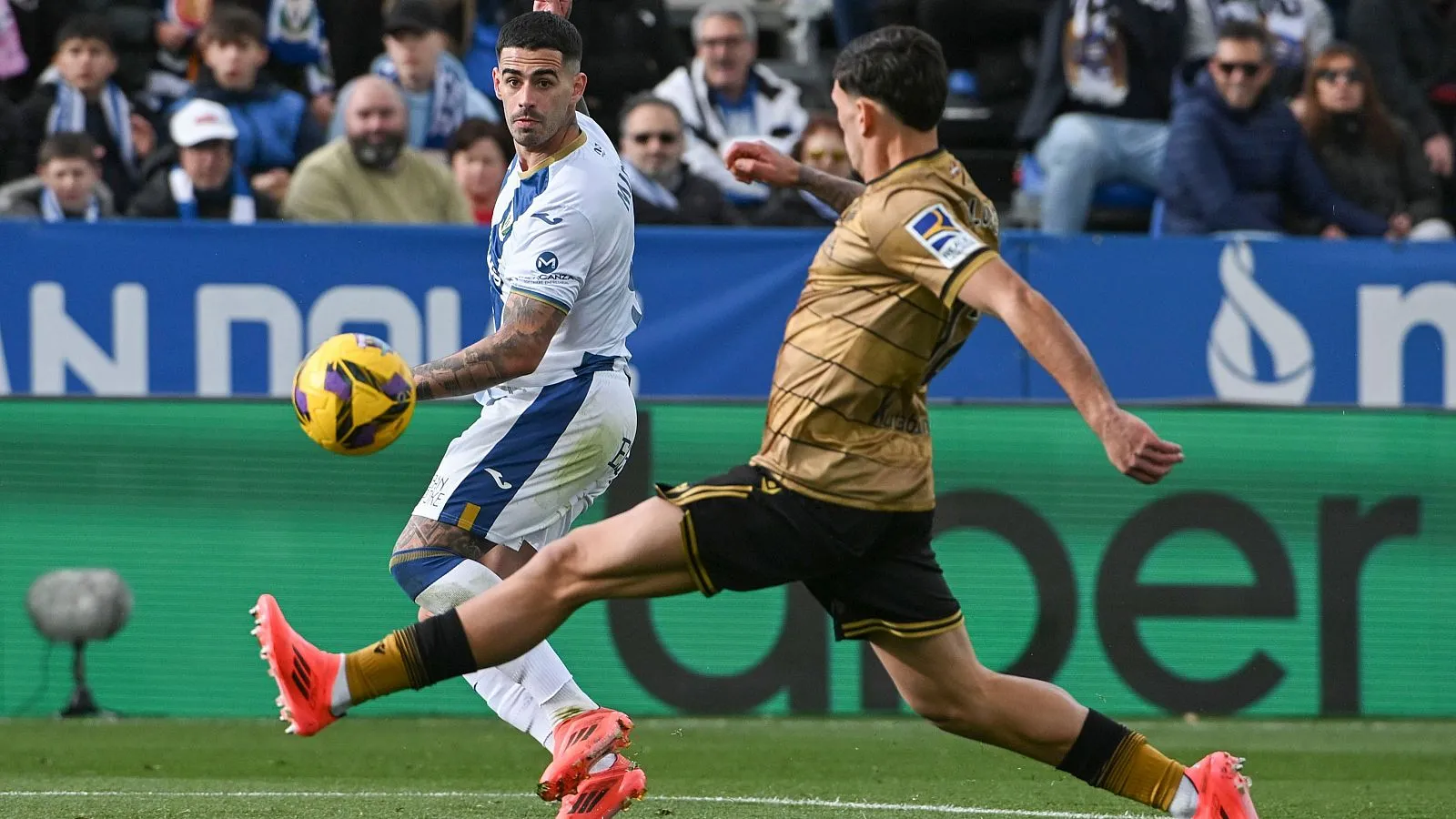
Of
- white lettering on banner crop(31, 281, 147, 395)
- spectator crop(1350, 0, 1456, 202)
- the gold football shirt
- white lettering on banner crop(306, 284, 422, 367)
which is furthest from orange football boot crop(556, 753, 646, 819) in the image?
spectator crop(1350, 0, 1456, 202)

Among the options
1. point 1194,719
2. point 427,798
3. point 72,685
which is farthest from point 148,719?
point 1194,719

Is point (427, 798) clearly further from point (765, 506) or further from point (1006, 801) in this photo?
point (765, 506)

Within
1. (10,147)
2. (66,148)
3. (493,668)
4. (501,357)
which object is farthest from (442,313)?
(501,357)

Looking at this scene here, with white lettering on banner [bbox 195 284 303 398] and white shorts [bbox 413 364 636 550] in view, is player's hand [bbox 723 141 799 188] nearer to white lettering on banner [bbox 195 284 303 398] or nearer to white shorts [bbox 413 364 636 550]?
white shorts [bbox 413 364 636 550]

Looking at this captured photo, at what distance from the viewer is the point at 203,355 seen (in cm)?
1085

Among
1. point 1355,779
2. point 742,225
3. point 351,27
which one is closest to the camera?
point 1355,779

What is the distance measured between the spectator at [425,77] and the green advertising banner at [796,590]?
3.09 meters

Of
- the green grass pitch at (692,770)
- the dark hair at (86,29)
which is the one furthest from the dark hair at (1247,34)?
the dark hair at (86,29)

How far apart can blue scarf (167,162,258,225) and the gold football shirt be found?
7104 mm

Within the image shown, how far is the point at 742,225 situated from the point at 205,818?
6377 millimetres

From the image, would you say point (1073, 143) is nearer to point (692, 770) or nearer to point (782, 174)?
point (692, 770)

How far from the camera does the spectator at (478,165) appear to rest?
11.9m

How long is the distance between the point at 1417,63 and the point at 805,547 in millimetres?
10911

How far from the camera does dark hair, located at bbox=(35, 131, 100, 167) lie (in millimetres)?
11438
